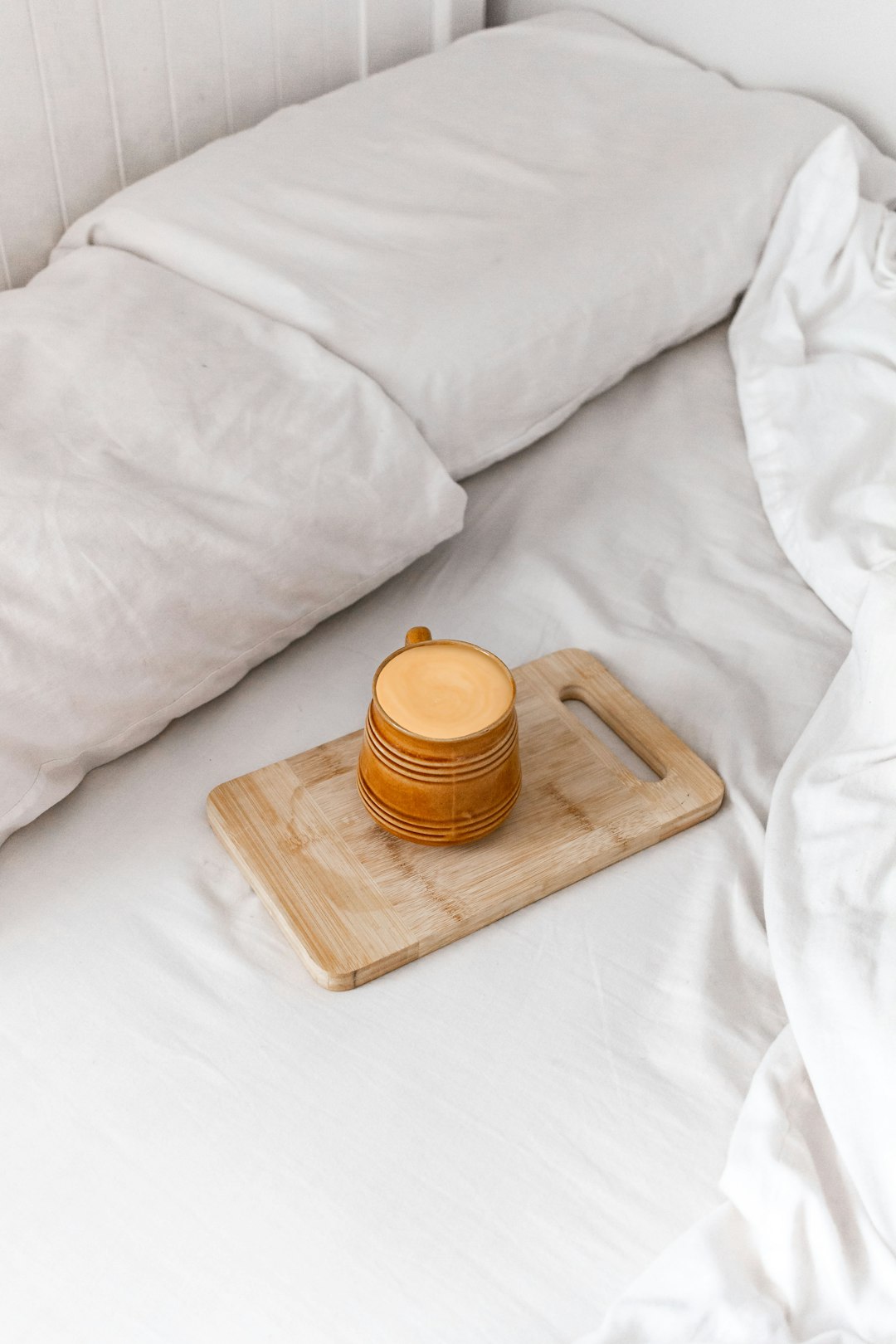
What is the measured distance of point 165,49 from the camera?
42.7 inches

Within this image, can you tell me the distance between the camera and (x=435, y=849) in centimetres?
68

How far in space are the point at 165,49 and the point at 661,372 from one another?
537mm

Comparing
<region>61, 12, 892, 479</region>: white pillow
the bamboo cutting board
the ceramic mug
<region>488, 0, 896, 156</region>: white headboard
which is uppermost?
<region>488, 0, 896, 156</region>: white headboard

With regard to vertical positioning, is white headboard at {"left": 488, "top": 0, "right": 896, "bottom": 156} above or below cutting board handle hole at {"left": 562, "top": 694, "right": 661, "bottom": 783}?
above

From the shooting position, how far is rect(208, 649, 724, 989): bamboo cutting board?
0.63 metres

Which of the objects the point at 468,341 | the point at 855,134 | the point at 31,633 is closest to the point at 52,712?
the point at 31,633

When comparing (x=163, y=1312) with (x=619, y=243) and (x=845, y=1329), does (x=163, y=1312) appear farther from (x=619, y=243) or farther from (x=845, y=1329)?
(x=619, y=243)

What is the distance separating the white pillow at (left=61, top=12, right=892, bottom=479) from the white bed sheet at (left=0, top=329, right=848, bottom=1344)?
23cm

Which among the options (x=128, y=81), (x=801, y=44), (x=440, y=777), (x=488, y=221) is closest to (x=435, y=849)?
(x=440, y=777)

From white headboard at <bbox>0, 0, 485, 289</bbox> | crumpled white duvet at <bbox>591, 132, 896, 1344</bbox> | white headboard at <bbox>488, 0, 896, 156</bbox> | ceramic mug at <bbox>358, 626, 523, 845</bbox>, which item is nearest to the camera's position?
crumpled white duvet at <bbox>591, 132, 896, 1344</bbox>

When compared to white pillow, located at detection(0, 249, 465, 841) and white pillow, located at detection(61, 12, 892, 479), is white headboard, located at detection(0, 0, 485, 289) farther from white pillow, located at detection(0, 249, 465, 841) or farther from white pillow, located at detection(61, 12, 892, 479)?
white pillow, located at detection(0, 249, 465, 841)

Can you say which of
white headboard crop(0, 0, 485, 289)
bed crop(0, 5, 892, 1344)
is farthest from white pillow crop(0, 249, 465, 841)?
white headboard crop(0, 0, 485, 289)

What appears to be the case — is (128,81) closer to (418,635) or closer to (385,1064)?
(418,635)

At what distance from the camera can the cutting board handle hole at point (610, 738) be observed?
2.50 ft
